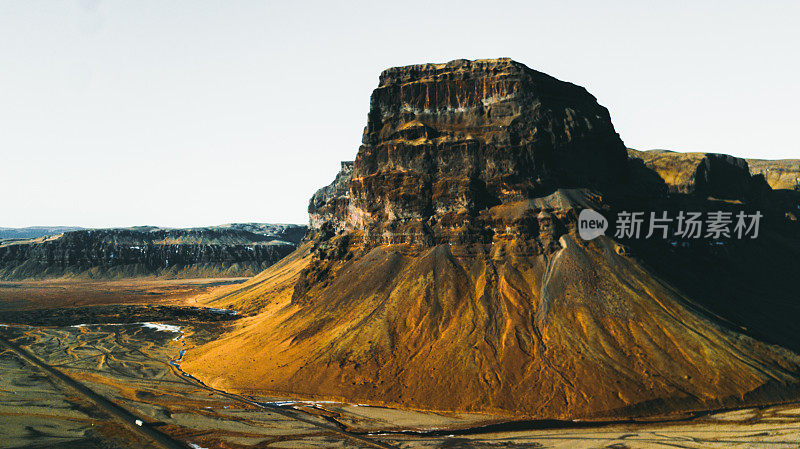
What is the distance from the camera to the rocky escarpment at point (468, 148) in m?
75.1

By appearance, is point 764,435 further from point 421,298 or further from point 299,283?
point 299,283

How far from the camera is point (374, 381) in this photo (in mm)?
59250

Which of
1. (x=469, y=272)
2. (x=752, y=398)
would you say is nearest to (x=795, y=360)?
(x=752, y=398)

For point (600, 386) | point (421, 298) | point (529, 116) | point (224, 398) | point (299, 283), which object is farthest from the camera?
point (299, 283)

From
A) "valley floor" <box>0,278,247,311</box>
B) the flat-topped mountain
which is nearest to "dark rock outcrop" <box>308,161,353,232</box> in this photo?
the flat-topped mountain

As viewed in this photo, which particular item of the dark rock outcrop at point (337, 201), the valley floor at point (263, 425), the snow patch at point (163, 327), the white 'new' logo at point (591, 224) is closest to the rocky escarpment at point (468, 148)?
the white 'new' logo at point (591, 224)

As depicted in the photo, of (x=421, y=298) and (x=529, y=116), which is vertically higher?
(x=529, y=116)

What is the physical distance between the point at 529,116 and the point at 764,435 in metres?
47.7

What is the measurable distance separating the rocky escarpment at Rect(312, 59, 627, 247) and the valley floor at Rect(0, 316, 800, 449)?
3050cm

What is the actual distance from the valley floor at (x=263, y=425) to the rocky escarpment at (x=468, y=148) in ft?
100

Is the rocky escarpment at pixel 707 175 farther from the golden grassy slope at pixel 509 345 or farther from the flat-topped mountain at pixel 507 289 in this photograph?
the golden grassy slope at pixel 509 345

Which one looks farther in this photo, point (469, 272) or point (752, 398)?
point (469, 272)

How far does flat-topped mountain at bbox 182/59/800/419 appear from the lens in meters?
55.4

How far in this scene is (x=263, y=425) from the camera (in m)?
48.8
